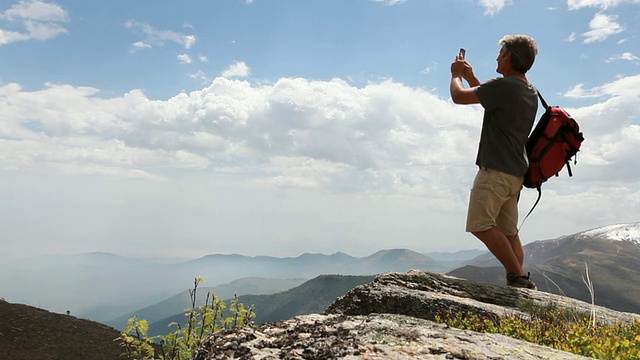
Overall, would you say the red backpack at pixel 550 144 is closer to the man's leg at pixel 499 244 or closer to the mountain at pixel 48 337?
the man's leg at pixel 499 244

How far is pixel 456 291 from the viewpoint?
8.08 metres

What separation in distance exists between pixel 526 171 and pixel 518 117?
33.7 inches

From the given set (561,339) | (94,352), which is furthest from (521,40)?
(94,352)

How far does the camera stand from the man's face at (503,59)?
7.58 metres

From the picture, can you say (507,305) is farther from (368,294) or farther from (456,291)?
(368,294)

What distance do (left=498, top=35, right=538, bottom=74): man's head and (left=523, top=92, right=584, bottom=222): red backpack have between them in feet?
2.02

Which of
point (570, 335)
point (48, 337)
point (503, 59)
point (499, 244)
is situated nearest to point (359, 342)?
point (570, 335)

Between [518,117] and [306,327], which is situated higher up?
[518,117]

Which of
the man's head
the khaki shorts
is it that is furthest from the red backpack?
the man's head

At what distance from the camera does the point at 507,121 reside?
291 inches

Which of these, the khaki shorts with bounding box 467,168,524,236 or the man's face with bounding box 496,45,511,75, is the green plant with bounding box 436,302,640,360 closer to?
the khaki shorts with bounding box 467,168,524,236

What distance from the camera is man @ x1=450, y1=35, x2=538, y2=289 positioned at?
287 inches

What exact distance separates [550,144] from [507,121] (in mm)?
806

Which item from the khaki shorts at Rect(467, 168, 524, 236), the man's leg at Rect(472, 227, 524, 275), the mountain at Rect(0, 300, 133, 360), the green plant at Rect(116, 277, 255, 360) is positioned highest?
the khaki shorts at Rect(467, 168, 524, 236)
